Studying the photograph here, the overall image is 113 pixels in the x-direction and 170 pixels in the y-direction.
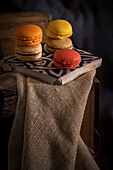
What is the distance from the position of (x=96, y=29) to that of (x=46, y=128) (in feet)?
2.69

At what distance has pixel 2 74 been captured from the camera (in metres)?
0.72

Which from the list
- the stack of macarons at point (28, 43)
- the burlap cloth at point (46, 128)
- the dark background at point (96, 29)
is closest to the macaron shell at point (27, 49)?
the stack of macarons at point (28, 43)

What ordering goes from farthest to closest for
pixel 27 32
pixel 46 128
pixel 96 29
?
pixel 96 29 → pixel 27 32 → pixel 46 128

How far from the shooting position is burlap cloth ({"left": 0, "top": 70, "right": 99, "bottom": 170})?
0.58m

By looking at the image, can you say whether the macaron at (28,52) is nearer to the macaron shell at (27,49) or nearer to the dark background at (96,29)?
the macaron shell at (27,49)

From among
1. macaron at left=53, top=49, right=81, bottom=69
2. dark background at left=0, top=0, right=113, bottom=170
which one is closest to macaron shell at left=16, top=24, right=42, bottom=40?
macaron at left=53, top=49, right=81, bottom=69

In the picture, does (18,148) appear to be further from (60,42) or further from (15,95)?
(60,42)

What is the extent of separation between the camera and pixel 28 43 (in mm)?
712

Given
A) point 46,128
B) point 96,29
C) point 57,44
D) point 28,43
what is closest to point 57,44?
point 57,44

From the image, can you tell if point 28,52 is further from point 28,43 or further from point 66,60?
point 66,60

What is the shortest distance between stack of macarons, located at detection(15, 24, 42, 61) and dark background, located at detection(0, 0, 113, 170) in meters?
0.38

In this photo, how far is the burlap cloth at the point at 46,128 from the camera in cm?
58

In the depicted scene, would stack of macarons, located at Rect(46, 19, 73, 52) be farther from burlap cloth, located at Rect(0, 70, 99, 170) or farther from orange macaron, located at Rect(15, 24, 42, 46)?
burlap cloth, located at Rect(0, 70, 99, 170)

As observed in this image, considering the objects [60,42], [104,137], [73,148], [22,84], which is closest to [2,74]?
[22,84]
